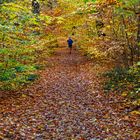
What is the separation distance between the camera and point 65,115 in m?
9.28

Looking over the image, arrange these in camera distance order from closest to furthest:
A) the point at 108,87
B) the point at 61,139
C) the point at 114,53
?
the point at 61,139, the point at 108,87, the point at 114,53

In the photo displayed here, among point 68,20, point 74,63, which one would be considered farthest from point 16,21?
point 68,20

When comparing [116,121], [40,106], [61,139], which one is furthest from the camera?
[40,106]

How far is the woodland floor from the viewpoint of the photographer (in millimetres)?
7613

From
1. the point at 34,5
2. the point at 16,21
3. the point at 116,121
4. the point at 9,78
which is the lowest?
the point at 116,121

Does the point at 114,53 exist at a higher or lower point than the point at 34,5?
lower

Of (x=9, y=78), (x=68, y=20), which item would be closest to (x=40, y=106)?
(x=9, y=78)

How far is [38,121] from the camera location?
28.4ft

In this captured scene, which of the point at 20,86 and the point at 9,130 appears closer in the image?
the point at 9,130

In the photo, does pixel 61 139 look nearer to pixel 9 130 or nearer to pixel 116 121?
pixel 9 130

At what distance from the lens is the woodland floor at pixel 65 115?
25.0ft

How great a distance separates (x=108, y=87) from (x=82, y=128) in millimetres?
4944

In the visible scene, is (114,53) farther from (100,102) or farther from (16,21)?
(16,21)

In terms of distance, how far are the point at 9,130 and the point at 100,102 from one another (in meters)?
4.14
